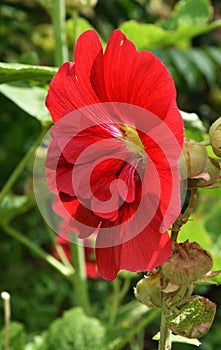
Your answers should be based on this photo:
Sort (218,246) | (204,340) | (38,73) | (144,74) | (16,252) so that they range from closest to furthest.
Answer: (144,74) → (38,73) → (218,246) → (16,252) → (204,340)

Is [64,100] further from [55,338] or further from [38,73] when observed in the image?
[55,338]

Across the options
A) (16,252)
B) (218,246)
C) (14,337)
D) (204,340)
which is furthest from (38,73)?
(204,340)

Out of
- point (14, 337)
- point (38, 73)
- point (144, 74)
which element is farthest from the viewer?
point (14, 337)

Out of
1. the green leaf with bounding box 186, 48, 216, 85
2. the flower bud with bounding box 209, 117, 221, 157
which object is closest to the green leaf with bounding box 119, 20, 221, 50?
the green leaf with bounding box 186, 48, 216, 85

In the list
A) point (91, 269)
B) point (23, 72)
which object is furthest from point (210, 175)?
point (91, 269)

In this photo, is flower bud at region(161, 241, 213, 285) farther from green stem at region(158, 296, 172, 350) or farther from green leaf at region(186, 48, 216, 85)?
green leaf at region(186, 48, 216, 85)

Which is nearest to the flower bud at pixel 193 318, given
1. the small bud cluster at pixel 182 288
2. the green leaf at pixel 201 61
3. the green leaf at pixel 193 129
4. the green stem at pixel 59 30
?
the small bud cluster at pixel 182 288

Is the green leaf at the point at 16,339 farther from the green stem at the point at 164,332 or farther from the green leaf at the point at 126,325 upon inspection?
the green stem at the point at 164,332
